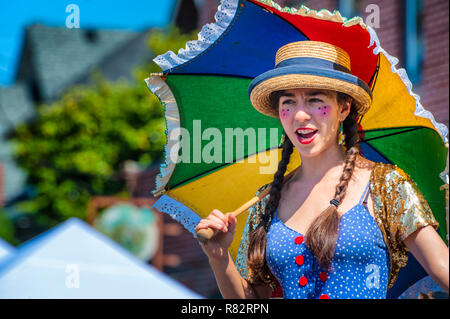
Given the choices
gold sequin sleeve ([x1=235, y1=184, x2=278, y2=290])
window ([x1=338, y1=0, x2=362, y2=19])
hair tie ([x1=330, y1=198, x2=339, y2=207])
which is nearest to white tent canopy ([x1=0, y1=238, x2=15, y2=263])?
gold sequin sleeve ([x1=235, y1=184, x2=278, y2=290])

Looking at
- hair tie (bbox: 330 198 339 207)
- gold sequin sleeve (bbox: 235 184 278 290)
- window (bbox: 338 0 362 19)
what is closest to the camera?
hair tie (bbox: 330 198 339 207)

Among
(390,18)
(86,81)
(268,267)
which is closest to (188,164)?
(268,267)

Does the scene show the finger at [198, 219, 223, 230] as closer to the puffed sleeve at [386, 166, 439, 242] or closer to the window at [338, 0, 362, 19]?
the puffed sleeve at [386, 166, 439, 242]

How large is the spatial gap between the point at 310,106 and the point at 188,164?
598 millimetres

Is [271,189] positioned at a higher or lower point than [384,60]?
lower

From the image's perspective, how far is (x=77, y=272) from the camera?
404cm

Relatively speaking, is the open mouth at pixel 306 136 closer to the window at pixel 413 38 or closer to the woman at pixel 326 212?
the woman at pixel 326 212

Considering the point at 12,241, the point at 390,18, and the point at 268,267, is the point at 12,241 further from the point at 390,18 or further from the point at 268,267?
the point at 268,267

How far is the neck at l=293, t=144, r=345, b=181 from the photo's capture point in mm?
2291

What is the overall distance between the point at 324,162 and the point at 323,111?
20 centimetres

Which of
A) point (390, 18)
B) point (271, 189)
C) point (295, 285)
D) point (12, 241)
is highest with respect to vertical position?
point (390, 18)

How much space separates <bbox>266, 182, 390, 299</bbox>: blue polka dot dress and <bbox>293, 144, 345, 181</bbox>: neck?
17 cm

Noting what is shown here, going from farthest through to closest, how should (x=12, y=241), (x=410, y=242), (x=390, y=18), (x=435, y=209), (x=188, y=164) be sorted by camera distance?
1. (x=12, y=241)
2. (x=390, y=18)
3. (x=188, y=164)
4. (x=435, y=209)
5. (x=410, y=242)

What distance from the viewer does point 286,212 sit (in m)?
2.31
